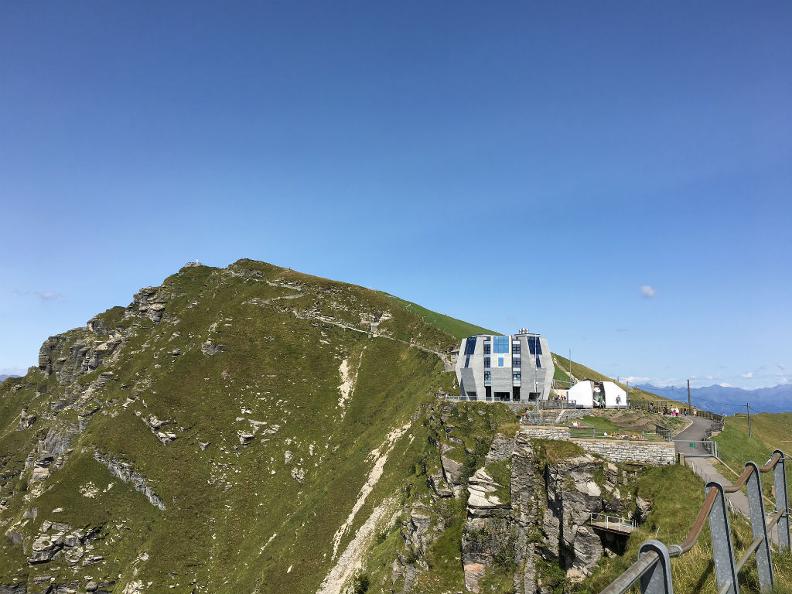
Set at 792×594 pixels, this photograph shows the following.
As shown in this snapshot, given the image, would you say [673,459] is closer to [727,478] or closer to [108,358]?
[727,478]

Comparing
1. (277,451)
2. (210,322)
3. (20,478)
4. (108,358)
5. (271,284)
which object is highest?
(271,284)

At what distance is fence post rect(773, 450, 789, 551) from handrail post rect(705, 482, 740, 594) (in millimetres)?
6052

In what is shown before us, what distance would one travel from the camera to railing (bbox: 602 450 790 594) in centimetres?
490

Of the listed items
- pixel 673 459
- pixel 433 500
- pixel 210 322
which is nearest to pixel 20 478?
pixel 210 322

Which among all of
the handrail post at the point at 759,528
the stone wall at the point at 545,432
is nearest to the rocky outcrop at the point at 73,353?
the stone wall at the point at 545,432

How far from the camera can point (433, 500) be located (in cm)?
5634

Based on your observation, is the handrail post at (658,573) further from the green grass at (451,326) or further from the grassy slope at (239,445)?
the green grass at (451,326)

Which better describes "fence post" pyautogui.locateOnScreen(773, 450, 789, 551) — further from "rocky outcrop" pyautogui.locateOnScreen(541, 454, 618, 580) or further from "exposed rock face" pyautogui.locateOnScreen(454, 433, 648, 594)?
"rocky outcrop" pyautogui.locateOnScreen(541, 454, 618, 580)

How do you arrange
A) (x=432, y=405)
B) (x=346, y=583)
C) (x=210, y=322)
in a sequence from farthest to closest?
(x=210, y=322) < (x=432, y=405) < (x=346, y=583)

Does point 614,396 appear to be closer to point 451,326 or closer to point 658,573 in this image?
point 658,573

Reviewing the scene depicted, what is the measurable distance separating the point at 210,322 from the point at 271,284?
74.6ft

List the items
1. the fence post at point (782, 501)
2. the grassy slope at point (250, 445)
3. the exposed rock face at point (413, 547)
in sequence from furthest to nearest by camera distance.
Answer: the grassy slope at point (250, 445) → the exposed rock face at point (413, 547) → the fence post at point (782, 501)

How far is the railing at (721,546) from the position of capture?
4902mm

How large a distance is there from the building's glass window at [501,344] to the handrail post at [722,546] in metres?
65.7
